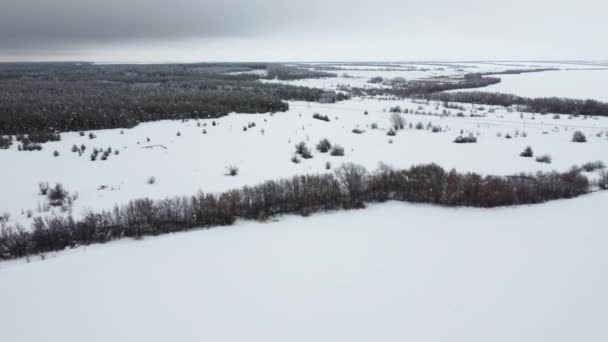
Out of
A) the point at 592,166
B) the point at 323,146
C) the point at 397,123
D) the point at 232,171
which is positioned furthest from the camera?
the point at 397,123

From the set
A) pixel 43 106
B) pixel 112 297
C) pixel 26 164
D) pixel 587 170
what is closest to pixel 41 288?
pixel 112 297

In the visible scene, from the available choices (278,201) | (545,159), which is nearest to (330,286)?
(278,201)

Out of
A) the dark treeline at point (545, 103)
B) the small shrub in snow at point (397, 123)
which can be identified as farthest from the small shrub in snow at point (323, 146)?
the dark treeline at point (545, 103)

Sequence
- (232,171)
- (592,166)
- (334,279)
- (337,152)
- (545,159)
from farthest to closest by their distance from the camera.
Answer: (337,152), (545,159), (232,171), (592,166), (334,279)

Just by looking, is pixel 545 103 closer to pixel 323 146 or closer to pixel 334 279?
pixel 323 146

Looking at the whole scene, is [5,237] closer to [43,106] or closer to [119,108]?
[119,108]

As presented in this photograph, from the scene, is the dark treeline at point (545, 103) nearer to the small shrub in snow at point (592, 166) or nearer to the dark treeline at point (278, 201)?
the small shrub in snow at point (592, 166)

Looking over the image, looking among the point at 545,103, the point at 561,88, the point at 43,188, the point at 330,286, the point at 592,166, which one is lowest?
the point at 330,286
